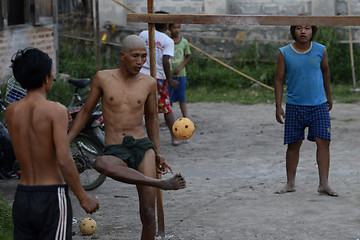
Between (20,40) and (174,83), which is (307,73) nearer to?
(174,83)

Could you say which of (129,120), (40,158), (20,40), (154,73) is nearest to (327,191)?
(154,73)

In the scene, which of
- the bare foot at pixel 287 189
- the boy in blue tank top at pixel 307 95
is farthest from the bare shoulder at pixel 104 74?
the bare foot at pixel 287 189

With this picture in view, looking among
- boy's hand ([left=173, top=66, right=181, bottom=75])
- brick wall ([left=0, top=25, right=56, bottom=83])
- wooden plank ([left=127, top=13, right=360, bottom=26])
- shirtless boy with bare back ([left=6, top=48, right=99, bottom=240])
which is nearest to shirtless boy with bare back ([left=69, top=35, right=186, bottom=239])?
wooden plank ([left=127, top=13, right=360, bottom=26])

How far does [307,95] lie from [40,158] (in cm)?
350

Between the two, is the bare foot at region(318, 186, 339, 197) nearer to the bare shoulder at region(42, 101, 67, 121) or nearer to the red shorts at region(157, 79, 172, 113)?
the red shorts at region(157, 79, 172, 113)

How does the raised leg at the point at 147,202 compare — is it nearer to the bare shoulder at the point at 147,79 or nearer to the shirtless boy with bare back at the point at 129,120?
the shirtless boy with bare back at the point at 129,120

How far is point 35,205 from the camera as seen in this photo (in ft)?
13.0

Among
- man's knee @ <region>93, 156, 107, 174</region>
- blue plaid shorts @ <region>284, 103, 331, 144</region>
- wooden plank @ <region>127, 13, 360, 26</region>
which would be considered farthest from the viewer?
blue plaid shorts @ <region>284, 103, 331, 144</region>

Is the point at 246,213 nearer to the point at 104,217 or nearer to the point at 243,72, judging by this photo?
the point at 104,217

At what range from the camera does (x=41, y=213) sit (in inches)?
155

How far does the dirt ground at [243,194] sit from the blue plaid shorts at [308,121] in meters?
0.58

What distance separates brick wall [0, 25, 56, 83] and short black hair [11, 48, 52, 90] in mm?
6694

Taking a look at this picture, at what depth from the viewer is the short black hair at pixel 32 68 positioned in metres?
3.99

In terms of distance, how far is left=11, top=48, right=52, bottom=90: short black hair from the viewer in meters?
3.99
